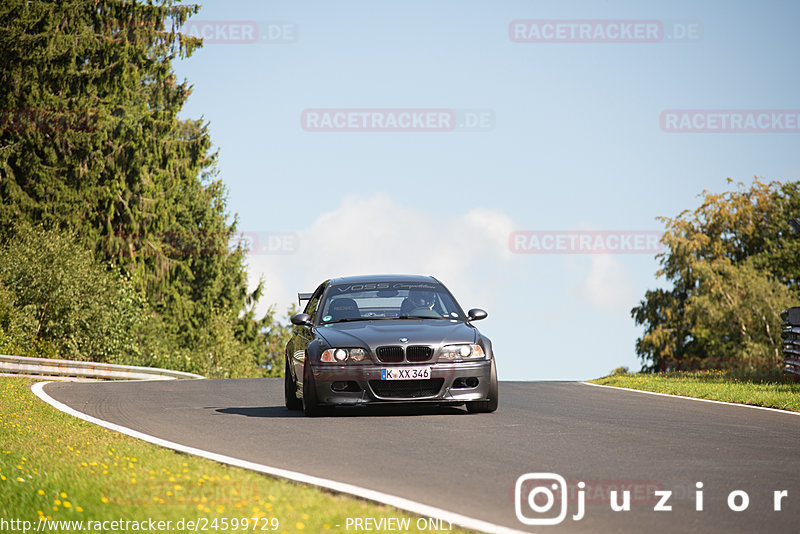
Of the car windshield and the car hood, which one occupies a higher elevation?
the car windshield

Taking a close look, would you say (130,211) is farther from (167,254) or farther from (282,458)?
(282,458)

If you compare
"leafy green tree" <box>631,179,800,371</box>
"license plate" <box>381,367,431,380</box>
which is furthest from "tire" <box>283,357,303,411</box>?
"leafy green tree" <box>631,179,800,371</box>

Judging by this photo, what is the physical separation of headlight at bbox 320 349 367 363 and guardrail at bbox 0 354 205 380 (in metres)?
16.3

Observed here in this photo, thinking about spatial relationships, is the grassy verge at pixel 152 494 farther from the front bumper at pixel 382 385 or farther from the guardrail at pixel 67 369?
the guardrail at pixel 67 369

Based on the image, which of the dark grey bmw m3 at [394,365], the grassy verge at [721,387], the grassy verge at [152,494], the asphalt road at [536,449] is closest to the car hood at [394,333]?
the dark grey bmw m3 at [394,365]

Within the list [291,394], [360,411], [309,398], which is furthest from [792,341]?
[309,398]

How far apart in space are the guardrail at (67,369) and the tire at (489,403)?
16891 mm

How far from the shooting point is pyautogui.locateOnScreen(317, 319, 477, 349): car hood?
39.4ft

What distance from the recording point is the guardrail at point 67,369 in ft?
85.6

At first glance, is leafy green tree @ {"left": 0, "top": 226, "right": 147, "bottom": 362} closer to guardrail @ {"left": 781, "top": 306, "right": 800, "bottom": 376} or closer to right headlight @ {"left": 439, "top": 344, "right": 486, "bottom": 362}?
guardrail @ {"left": 781, "top": 306, "right": 800, "bottom": 376}

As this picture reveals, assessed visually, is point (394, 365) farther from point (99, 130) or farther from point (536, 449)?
point (99, 130)

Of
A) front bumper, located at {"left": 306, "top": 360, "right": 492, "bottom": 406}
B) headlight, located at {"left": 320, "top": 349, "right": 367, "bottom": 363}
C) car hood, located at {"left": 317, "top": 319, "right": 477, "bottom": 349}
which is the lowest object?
front bumper, located at {"left": 306, "top": 360, "right": 492, "bottom": 406}

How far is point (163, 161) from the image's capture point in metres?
40.5

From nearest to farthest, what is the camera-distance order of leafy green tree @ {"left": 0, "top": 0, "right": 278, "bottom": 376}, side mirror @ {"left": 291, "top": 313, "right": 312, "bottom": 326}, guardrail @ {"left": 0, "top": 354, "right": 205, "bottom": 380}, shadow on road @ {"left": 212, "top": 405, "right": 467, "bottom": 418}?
1. shadow on road @ {"left": 212, "top": 405, "right": 467, "bottom": 418}
2. side mirror @ {"left": 291, "top": 313, "right": 312, "bottom": 326}
3. guardrail @ {"left": 0, "top": 354, "right": 205, "bottom": 380}
4. leafy green tree @ {"left": 0, "top": 0, "right": 278, "bottom": 376}
